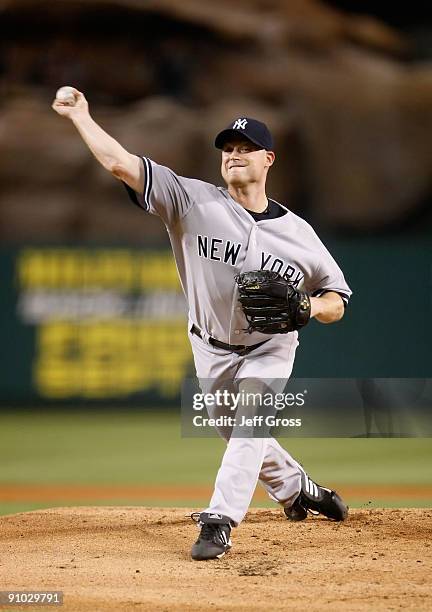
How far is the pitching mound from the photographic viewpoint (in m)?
3.30

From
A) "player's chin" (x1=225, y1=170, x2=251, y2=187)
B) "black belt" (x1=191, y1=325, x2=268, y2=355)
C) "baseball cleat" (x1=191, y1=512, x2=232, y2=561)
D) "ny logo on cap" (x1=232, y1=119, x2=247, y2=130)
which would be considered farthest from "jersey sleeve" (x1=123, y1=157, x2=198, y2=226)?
"baseball cleat" (x1=191, y1=512, x2=232, y2=561)

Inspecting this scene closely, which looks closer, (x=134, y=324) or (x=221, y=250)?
(x=221, y=250)

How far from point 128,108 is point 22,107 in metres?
1.41

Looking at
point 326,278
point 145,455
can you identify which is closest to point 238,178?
point 326,278

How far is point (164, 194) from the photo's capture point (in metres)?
4.02

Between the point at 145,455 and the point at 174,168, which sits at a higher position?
the point at 174,168

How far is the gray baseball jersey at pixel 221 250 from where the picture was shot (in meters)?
4.18

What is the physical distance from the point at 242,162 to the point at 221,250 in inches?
14.7

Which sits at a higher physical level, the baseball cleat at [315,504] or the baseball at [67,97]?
the baseball at [67,97]

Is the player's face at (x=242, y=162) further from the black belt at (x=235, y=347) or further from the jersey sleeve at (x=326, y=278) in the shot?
the black belt at (x=235, y=347)

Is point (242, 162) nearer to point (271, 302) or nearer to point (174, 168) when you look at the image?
point (271, 302)

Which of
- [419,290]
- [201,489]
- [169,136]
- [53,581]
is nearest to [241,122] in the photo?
[53,581]

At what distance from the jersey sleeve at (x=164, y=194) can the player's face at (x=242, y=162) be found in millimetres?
173

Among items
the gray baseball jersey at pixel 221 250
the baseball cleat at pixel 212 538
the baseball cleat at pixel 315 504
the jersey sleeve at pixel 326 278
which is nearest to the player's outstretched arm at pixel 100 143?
the gray baseball jersey at pixel 221 250
